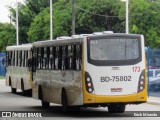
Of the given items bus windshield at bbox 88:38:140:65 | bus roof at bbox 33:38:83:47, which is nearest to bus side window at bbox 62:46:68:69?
bus roof at bbox 33:38:83:47

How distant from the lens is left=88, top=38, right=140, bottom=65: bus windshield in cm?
2248

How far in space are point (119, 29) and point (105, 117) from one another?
197 feet

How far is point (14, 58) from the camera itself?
4050cm

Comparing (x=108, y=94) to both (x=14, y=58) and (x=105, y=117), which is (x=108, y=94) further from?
(x=14, y=58)

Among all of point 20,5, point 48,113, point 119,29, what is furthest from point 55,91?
point 20,5

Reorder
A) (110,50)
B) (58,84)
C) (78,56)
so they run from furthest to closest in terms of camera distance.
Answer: (58,84) < (78,56) < (110,50)

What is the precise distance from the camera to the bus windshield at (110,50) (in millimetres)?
22484

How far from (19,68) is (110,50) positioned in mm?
16520

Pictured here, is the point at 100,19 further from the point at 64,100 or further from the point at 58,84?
the point at 64,100

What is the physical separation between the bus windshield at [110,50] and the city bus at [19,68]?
1186 centimetres

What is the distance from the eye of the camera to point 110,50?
2255 cm

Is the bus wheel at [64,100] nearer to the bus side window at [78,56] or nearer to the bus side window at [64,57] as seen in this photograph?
the bus side window at [64,57]

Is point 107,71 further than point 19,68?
No

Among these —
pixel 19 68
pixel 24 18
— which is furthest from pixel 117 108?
pixel 24 18
